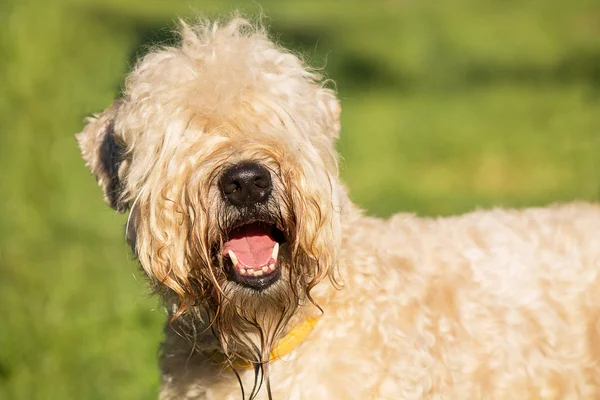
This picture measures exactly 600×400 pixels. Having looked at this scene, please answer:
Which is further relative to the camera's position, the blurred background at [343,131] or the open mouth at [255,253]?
the blurred background at [343,131]

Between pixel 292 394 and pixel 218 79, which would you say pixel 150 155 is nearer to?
pixel 218 79

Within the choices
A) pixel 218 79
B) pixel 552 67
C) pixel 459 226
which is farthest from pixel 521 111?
pixel 218 79

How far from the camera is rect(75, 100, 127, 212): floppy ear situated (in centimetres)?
462

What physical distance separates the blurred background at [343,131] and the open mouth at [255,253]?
58 centimetres

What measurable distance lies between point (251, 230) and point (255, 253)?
102 millimetres

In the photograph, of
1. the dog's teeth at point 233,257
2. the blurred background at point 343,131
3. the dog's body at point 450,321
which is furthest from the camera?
A: the blurred background at point 343,131

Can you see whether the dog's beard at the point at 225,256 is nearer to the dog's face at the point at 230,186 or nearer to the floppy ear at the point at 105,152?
the dog's face at the point at 230,186

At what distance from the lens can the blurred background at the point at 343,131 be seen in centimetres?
706

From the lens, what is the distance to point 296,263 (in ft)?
13.0

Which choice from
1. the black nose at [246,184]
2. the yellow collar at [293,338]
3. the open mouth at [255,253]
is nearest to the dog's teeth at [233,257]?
the open mouth at [255,253]

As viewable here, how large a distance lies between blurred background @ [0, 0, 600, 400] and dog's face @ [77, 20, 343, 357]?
419 mm

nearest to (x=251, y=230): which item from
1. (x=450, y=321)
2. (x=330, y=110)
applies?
(x=330, y=110)

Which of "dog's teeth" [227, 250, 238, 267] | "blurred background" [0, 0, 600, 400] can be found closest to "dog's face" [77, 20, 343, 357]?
"dog's teeth" [227, 250, 238, 267]

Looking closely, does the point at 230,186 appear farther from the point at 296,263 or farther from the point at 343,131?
the point at 343,131
